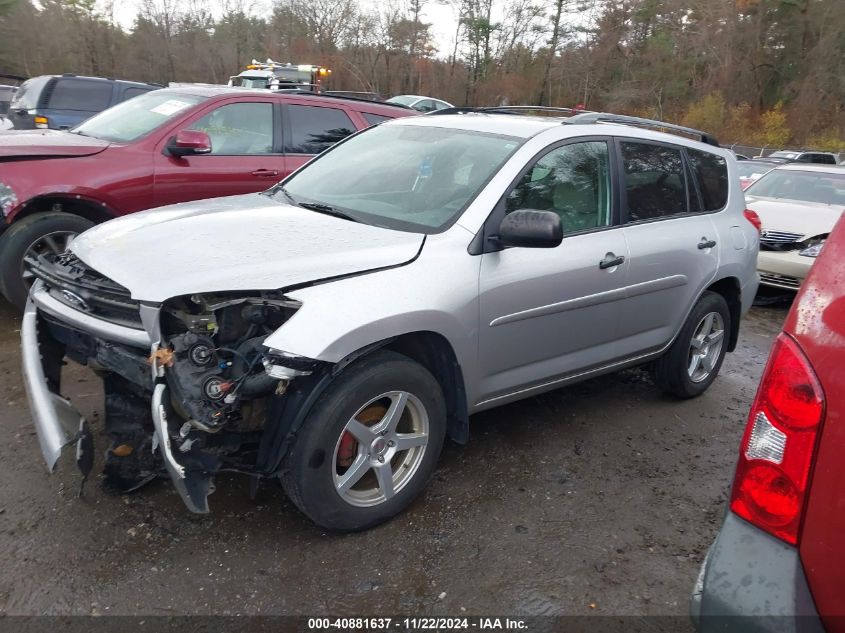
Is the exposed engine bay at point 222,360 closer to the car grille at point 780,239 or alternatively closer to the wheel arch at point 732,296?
the wheel arch at point 732,296

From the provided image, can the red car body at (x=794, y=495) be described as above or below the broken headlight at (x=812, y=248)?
above

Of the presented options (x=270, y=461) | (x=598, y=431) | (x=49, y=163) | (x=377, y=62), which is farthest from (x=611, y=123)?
(x=377, y=62)

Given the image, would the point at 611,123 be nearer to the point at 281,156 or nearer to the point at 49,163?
the point at 281,156

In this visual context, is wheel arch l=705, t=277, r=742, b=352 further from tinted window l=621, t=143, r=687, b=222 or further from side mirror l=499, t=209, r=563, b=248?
side mirror l=499, t=209, r=563, b=248

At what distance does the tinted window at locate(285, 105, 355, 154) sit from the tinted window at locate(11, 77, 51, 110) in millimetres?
5577

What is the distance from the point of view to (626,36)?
1796 inches

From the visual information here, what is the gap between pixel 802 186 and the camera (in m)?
9.23

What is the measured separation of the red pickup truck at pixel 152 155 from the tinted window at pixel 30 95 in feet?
15.0

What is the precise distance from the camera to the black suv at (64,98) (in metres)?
9.59

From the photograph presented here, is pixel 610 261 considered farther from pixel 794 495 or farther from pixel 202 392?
pixel 202 392

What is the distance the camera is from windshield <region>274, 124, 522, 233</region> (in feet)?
10.8

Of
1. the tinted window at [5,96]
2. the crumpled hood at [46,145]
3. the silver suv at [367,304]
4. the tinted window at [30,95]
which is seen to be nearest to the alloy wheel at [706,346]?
the silver suv at [367,304]

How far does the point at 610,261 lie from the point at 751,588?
2259 mm

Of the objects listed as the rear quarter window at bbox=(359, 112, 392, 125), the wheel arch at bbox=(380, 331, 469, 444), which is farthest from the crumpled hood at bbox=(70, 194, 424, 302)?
the rear quarter window at bbox=(359, 112, 392, 125)
